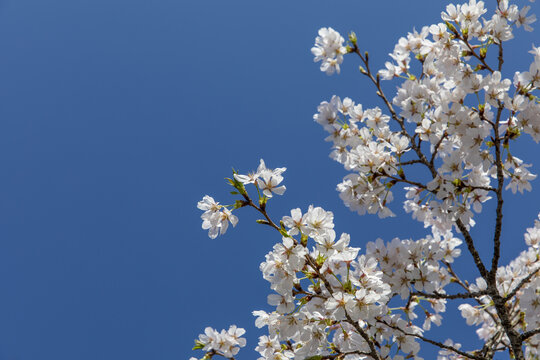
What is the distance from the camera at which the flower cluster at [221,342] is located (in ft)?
13.5

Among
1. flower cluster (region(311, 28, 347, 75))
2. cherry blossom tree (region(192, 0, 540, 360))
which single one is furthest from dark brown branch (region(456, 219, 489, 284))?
flower cluster (region(311, 28, 347, 75))

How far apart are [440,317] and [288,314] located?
10.5 ft

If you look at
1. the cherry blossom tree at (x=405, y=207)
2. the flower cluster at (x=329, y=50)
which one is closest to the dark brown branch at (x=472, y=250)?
the cherry blossom tree at (x=405, y=207)

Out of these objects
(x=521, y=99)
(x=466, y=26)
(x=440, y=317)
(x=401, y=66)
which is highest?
(x=401, y=66)

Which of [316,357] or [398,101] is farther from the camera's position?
[398,101]

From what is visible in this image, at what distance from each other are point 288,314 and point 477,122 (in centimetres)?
269

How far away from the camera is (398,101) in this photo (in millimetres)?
4609

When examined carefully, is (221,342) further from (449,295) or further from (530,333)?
(530,333)

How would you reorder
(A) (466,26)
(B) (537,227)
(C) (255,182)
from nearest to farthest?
1. (C) (255,182)
2. (A) (466,26)
3. (B) (537,227)

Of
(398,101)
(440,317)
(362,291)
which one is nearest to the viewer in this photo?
(362,291)

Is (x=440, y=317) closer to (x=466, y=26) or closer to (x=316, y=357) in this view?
(x=316, y=357)

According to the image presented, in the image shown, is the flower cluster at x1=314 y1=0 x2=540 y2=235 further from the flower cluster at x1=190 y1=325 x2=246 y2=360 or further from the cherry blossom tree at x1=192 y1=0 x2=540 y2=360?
the flower cluster at x1=190 y1=325 x2=246 y2=360

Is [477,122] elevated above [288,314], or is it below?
above

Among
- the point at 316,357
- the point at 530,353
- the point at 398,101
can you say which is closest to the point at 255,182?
the point at 316,357
